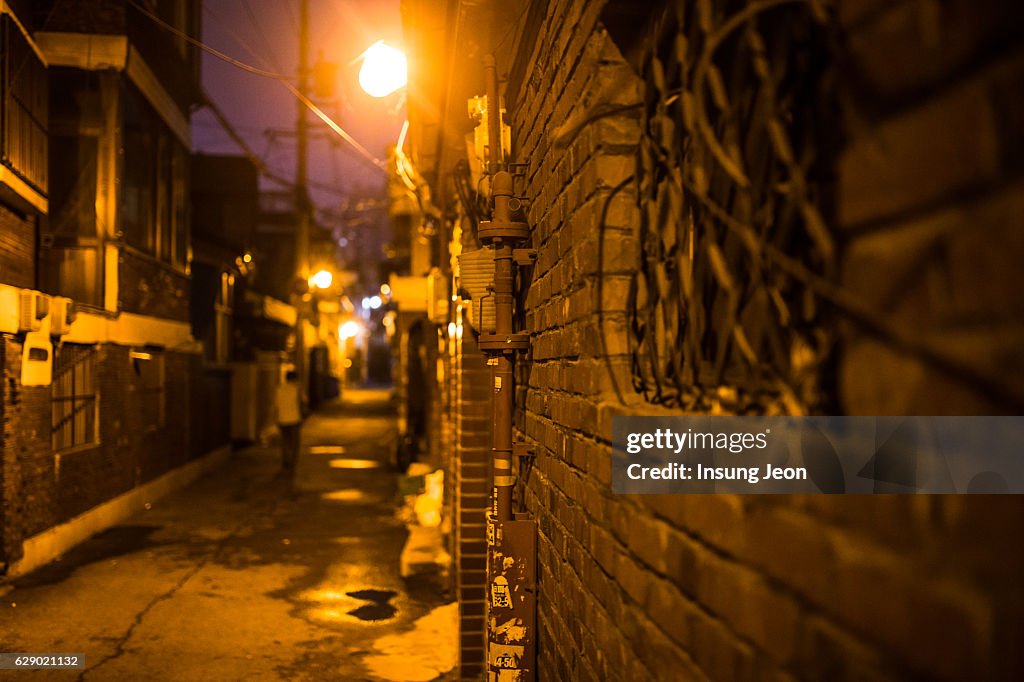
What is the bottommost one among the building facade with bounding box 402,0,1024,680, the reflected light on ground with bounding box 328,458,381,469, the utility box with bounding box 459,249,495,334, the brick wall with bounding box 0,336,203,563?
the reflected light on ground with bounding box 328,458,381,469

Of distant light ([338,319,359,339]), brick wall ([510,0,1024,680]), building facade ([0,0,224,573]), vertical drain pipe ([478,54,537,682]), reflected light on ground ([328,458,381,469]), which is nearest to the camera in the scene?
brick wall ([510,0,1024,680])

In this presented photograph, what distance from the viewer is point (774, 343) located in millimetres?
1357

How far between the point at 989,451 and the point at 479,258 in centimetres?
370

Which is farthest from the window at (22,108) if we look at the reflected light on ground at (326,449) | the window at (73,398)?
the reflected light on ground at (326,449)

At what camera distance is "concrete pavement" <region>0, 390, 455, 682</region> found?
6.39 m

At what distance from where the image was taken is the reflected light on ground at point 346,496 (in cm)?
1419

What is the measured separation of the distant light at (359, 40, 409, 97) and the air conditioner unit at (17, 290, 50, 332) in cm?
444

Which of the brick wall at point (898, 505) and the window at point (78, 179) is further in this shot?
the window at point (78, 179)

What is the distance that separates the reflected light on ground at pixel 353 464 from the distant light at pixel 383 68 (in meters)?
10.6

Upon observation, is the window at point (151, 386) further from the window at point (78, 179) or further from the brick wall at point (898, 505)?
the brick wall at point (898, 505)

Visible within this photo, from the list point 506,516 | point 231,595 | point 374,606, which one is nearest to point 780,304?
point 506,516

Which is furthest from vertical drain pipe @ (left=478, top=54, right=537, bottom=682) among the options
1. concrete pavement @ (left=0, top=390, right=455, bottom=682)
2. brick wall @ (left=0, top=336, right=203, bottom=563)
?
brick wall @ (left=0, top=336, right=203, bottom=563)

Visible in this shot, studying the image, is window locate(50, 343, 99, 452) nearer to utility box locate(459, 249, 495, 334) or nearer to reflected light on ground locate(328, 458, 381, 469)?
reflected light on ground locate(328, 458, 381, 469)

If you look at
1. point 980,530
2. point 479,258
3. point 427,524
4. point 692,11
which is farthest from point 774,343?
point 427,524
